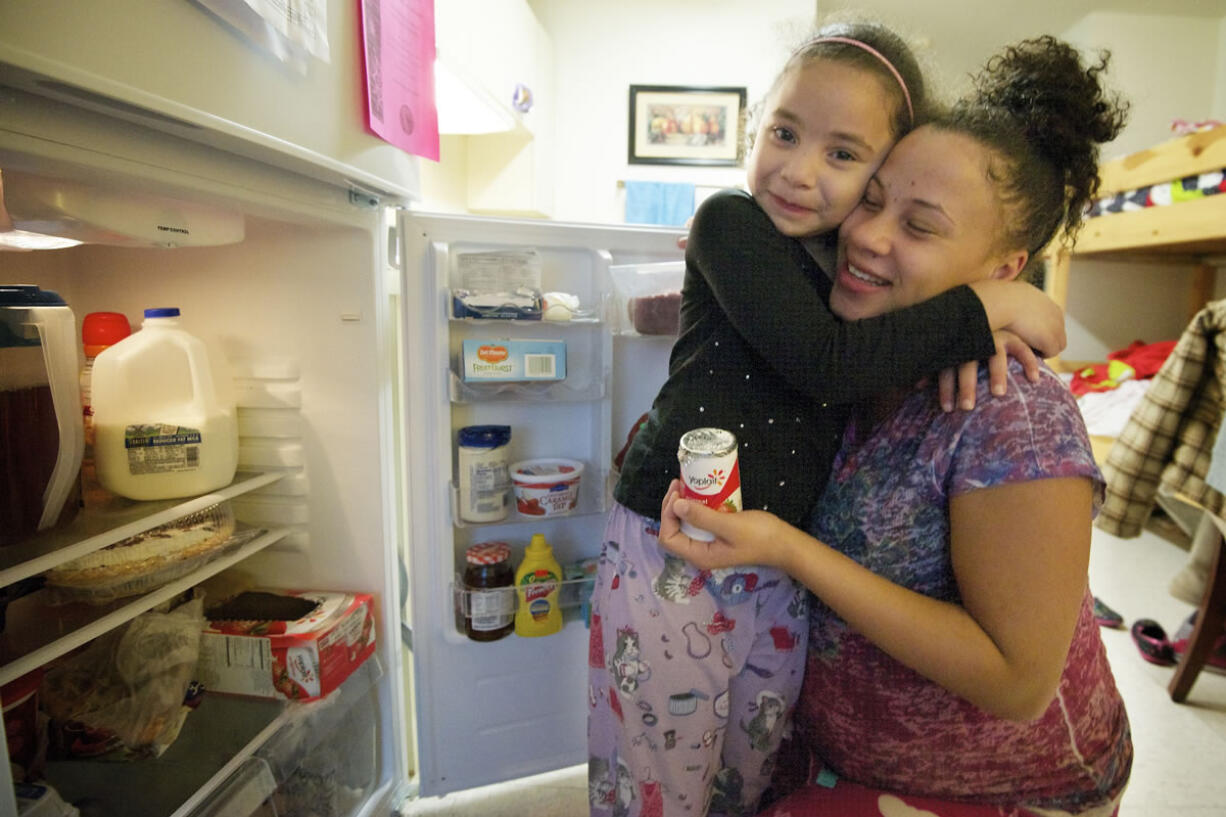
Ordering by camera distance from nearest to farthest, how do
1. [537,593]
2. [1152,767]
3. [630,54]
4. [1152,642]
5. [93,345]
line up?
[93,345] → [537,593] → [1152,767] → [1152,642] → [630,54]

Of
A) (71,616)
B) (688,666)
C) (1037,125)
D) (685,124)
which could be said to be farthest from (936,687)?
(685,124)

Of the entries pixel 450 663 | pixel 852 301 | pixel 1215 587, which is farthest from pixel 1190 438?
pixel 450 663

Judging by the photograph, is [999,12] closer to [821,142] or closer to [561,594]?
[821,142]

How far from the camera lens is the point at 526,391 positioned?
1.09 metres

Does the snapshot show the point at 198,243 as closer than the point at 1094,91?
No

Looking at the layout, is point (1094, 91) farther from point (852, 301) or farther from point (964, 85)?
point (852, 301)

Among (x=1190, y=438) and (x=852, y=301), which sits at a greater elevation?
(x=852, y=301)

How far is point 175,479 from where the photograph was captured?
820 mm

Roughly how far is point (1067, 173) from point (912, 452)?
1.16 feet

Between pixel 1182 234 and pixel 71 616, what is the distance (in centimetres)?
319

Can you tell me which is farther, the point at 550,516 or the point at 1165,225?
the point at 1165,225

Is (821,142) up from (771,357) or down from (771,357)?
up

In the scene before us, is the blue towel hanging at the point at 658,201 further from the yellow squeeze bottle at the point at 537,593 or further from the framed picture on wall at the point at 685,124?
the yellow squeeze bottle at the point at 537,593

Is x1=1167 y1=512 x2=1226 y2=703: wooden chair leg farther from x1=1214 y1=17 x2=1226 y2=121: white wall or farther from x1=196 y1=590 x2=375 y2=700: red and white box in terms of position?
x1=1214 y1=17 x2=1226 y2=121: white wall
